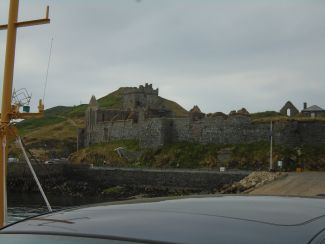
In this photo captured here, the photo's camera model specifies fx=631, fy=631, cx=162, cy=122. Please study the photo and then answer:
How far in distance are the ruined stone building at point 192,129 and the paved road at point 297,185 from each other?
34.2ft

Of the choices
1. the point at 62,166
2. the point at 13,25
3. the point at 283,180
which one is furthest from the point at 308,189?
the point at 62,166

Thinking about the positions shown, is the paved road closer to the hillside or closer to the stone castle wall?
the stone castle wall

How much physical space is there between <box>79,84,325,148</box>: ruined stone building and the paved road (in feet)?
34.2

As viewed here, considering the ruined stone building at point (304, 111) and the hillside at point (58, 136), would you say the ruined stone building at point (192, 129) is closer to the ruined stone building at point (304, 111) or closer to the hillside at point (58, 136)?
the ruined stone building at point (304, 111)

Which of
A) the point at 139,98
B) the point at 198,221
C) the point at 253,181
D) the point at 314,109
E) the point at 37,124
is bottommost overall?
the point at 253,181

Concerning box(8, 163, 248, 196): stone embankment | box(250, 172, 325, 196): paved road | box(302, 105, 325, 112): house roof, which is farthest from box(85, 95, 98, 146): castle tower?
box(250, 172, 325, 196): paved road

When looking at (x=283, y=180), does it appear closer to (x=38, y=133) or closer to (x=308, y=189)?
(x=308, y=189)

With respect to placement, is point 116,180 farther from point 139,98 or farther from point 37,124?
point 37,124

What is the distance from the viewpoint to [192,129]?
2359 inches

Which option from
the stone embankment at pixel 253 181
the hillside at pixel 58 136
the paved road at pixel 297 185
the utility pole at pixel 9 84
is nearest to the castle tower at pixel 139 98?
the hillside at pixel 58 136

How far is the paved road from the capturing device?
34.8 metres

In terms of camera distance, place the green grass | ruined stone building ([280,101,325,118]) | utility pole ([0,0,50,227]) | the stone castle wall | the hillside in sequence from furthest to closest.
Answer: the green grass < the hillside < ruined stone building ([280,101,325,118]) < the stone castle wall < utility pole ([0,0,50,227])

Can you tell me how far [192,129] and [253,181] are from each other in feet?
55.2

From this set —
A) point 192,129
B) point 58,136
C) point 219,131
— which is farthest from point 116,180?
point 58,136
